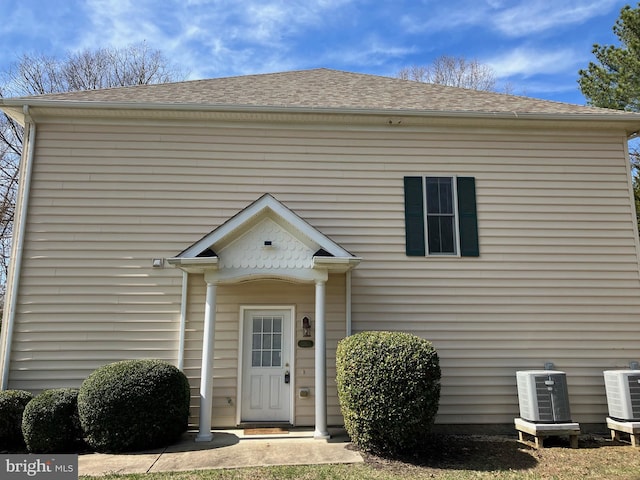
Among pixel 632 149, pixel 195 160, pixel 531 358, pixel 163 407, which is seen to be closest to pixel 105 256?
pixel 195 160

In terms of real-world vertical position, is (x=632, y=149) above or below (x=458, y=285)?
above

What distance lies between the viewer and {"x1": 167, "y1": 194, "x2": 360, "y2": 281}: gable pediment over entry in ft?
22.9

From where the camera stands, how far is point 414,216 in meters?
8.14

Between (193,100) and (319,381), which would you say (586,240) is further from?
(193,100)

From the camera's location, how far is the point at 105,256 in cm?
773

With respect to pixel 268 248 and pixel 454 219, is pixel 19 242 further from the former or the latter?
pixel 454 219

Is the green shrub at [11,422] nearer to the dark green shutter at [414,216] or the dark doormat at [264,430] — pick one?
the dark doormat at [264,430]

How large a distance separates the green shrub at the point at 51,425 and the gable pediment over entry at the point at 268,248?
2.63 metres

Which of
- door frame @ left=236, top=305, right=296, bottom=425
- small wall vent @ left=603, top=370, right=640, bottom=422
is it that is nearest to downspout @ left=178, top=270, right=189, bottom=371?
door frame @ left=236, top=305, right=296, bottom=425

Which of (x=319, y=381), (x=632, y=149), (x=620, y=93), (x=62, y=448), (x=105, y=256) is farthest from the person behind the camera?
(x=632, y=149)

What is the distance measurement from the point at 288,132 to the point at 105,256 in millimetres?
4005

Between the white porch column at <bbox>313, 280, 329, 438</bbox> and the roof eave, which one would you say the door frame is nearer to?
the white porch column at <bbox>313, 280, 329, 438</bbox>

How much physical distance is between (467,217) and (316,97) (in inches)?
149

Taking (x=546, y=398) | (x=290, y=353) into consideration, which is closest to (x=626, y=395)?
(x=546, y=398)
